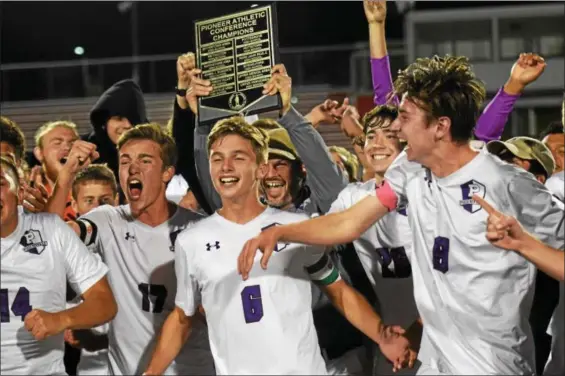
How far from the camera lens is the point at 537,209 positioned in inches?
148

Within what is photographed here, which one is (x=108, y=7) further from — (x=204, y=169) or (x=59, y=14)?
(x=204, y=169)

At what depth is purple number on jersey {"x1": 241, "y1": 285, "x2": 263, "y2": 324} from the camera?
3.96 metres

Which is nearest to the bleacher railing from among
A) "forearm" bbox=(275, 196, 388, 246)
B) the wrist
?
the wrist

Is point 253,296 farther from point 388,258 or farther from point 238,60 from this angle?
point 238,60

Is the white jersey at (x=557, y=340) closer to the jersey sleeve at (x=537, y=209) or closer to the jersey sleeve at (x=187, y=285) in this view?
the jersey sleeve at (x=537, y=209)

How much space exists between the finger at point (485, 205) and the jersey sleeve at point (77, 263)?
1647mm

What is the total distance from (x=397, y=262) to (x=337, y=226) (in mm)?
879

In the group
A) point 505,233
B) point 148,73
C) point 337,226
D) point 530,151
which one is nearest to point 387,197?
point 337,226

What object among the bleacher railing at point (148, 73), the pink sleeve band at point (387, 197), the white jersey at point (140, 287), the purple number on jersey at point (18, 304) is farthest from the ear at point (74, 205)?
the bleacher railing at point (148, 73)

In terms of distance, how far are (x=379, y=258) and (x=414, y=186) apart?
0.85 metres

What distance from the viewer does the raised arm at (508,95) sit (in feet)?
16.3

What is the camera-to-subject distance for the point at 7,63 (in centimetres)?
1733

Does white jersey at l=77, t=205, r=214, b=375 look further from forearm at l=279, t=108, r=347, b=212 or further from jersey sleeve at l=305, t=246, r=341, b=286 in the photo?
jersey sleeve at l=305, t=246, r=341, b=286

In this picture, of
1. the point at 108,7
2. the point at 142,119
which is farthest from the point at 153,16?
the point at 142,119
